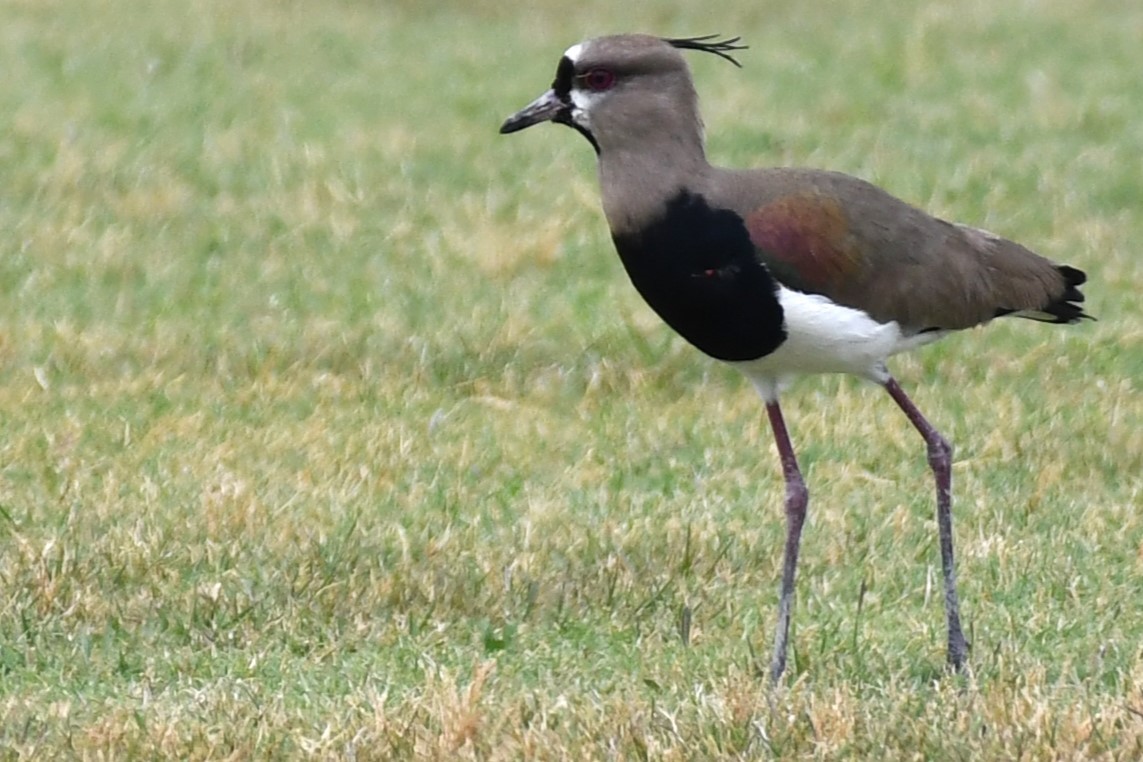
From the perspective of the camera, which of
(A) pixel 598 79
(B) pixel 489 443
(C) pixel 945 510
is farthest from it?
(B) pixel 489 443

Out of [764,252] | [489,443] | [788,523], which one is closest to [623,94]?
[764,252]

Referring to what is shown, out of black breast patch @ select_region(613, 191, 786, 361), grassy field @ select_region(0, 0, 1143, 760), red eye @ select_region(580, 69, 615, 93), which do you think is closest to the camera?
grassy field @ select_region(0, 0, 1143, 760)

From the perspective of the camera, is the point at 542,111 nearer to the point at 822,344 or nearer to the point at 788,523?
the point at 822,344

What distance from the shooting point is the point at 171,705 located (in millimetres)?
4746

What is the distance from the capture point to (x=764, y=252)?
194 inches

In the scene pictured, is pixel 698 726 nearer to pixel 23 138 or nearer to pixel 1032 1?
pixel 23 138

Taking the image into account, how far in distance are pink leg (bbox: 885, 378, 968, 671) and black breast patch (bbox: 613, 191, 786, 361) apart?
1.64 feet

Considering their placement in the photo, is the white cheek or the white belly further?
the white cheek

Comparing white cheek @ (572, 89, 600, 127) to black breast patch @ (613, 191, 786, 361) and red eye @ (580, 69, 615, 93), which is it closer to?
red eye @ (580, 69, 615, 93)

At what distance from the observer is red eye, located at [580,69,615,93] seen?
5.11 m

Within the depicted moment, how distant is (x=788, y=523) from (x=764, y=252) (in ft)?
2.63

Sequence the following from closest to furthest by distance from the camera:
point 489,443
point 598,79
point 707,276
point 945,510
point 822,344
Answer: point 707,276, point 822,344, point 598,79, point 945,510, point 489,443

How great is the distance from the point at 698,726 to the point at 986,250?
1.75 m

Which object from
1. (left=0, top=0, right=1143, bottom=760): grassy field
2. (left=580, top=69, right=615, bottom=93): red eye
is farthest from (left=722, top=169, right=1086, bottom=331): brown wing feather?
(left=0, top=0, right=1143, bottom=760): grassy field
